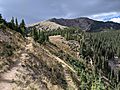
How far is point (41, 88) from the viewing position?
2469 inches

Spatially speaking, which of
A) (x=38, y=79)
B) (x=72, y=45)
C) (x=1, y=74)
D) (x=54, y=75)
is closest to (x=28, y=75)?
(x=38, y=79)

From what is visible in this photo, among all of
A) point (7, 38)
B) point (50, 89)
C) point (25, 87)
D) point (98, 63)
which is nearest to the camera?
point (25, 87)

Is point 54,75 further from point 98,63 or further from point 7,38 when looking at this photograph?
point 98,63

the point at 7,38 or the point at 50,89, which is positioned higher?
the point at 7,38

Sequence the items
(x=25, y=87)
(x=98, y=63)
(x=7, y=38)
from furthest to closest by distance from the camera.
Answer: (x=98, y=63), (x=7, y=38), (x=25, y=87)

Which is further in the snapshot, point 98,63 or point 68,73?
point 98,63

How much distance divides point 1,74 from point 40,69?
15.5 m

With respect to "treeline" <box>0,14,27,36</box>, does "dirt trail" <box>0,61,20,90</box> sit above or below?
below

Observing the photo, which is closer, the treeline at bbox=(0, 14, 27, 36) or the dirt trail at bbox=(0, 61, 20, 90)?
the dirt trail at bbox=(0, 61, 20, 90)

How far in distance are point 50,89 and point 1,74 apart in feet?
41.8

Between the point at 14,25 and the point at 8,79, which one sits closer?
the point at 8,79

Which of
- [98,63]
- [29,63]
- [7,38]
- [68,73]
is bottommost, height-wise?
[98,63]

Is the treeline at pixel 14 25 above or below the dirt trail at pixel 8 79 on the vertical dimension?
above

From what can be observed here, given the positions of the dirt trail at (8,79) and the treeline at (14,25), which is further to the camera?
the treeline at (14,25)
